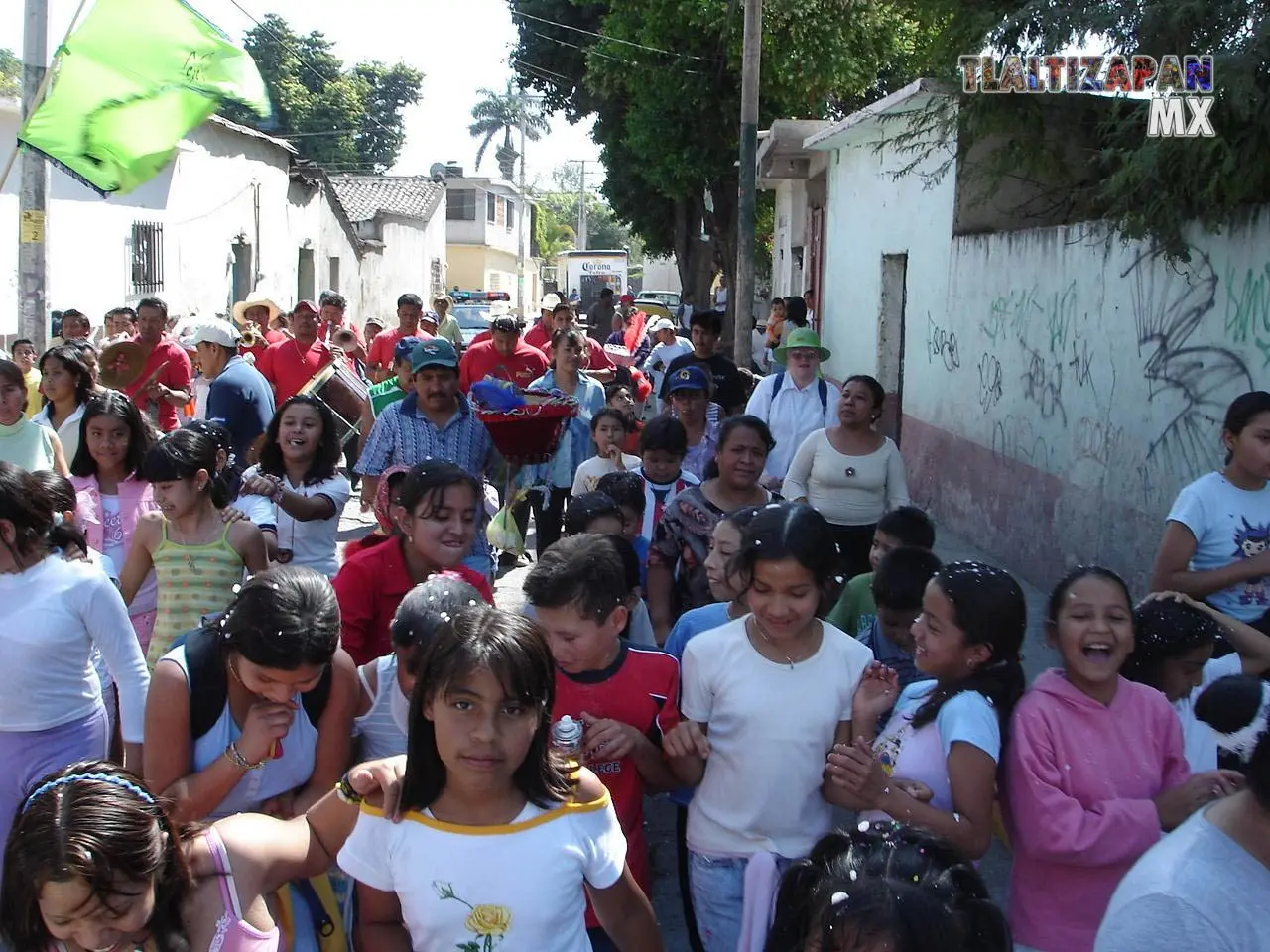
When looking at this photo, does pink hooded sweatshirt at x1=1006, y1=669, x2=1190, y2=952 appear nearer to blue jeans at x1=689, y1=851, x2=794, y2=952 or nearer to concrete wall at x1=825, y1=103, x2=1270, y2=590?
blue jeans at x1=689, y1=851, x2=794, y2=952

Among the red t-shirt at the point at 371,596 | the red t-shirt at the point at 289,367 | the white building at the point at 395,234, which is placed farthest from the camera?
the white building at the point at 395,234

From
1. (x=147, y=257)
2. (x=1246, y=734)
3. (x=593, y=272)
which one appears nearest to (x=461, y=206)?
(x=593, y=272)

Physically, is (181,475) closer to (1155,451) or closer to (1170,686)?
(1170,686)

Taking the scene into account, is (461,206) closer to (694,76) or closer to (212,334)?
(694,76)

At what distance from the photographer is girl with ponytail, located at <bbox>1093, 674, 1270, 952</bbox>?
1.79m

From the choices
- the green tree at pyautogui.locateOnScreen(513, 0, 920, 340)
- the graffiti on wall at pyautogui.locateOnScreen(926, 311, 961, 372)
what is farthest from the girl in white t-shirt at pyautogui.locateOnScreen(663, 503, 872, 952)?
the green tree at pyautogui.locateOnScreen(513, 0, 920, 340)

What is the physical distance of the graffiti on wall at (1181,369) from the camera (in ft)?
21.3

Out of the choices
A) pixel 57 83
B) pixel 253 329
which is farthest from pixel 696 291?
pixel 57 83

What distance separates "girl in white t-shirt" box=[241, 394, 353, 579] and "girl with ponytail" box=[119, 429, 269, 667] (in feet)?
1.79

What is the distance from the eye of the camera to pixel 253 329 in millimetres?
12250

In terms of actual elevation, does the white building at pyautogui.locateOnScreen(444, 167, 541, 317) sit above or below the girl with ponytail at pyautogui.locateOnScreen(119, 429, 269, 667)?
above

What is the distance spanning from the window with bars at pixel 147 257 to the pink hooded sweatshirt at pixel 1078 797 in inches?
732

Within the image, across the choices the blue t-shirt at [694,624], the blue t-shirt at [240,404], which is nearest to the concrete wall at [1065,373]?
the blue t-shirt at [694,624]

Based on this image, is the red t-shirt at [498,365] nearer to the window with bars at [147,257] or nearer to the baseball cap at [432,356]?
the baseball cap at [432,356]
